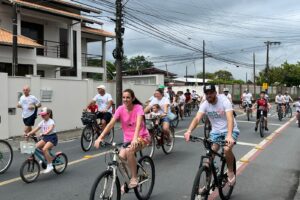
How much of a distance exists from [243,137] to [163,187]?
8.07m

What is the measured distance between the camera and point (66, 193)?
6.82m

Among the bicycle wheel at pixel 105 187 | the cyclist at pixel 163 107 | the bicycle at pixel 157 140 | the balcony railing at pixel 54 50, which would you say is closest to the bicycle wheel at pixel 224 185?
the bicycle wheel at pixel 105 187

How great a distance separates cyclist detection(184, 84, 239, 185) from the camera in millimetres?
6055

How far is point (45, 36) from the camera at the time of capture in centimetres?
2684

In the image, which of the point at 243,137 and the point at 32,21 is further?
the point at 32,21

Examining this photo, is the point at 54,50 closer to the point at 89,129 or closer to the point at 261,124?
the point at 261,124

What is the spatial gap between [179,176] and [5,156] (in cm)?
370

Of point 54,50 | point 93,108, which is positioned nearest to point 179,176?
point 93,108

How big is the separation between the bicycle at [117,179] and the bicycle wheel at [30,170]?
2.48 meters

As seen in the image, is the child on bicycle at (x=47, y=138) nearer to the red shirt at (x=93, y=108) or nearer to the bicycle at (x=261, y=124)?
the red shirt at (x=93, y=108)

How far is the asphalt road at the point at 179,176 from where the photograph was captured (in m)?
6.83

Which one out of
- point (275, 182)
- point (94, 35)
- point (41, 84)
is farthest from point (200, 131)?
point (94, 35)

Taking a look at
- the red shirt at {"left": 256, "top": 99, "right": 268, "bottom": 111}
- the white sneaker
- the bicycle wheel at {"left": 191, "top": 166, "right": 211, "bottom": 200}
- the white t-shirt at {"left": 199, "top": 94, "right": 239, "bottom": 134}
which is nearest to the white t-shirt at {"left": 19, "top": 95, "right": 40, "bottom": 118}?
the white sneaker

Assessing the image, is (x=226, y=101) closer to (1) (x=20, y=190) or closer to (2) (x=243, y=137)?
(1) (x=20, y=190)
